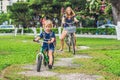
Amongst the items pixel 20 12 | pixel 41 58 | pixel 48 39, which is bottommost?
pixel 20 12

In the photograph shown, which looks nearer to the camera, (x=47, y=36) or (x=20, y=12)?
(x=47, y=36)

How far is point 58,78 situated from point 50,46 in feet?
7.12

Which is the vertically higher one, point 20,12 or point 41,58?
point 41,58

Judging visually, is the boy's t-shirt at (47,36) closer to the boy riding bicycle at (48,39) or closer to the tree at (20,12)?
the boy riding bicycle at (48,39)

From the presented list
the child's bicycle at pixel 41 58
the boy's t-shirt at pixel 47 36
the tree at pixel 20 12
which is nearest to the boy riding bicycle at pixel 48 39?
the boy's t-shirt at pixel 47 36

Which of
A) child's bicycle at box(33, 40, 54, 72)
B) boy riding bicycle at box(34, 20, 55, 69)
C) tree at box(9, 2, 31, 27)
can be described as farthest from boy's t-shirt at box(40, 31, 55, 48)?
tree at box(9, 2, 31, 27)

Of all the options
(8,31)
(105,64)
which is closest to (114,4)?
(105,64)

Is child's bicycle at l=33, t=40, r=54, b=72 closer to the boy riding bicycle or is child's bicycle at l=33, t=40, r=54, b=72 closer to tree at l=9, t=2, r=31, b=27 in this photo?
the boy riding bicycle

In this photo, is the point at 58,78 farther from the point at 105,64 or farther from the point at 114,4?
the point at 114,4

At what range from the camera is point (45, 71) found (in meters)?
12.6

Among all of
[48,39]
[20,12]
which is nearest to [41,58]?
[48,39]

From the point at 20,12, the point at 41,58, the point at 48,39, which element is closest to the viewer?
the point at 41,58

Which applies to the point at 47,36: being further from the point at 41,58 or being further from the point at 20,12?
the point at 20,12

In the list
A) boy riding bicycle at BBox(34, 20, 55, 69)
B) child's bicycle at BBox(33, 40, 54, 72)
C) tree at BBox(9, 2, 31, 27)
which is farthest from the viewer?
tree at BBox(9, 2, 31, 27)
